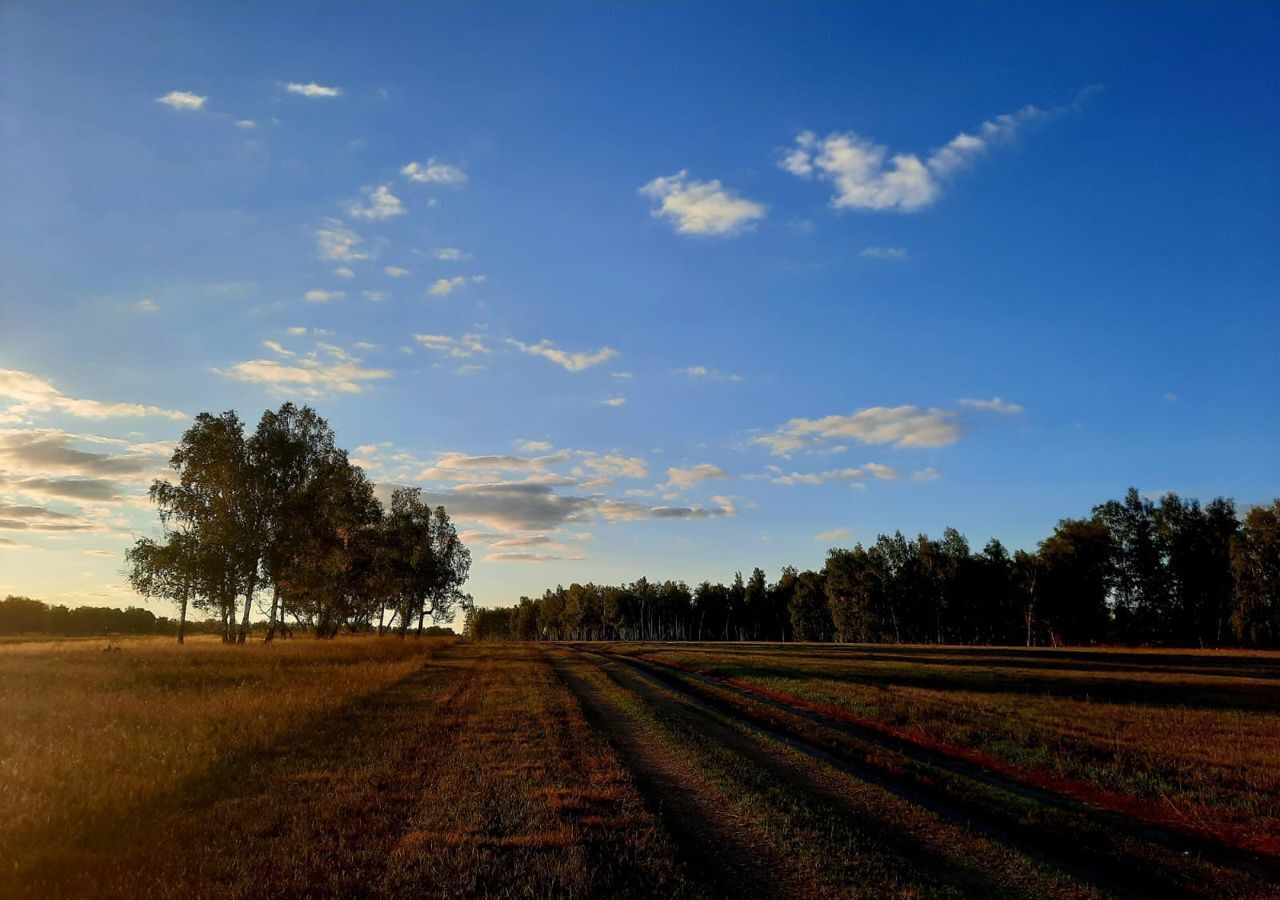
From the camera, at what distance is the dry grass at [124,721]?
11.0m

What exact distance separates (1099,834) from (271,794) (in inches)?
584

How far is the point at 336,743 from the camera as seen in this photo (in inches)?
680

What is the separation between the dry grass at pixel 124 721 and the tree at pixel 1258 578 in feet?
331

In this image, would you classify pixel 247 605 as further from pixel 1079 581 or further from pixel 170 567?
pixel 1079 581

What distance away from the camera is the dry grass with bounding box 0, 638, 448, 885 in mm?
11016

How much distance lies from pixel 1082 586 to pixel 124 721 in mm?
119891

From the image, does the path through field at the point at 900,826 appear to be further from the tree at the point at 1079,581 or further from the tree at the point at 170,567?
the tree at the point at 1079,581

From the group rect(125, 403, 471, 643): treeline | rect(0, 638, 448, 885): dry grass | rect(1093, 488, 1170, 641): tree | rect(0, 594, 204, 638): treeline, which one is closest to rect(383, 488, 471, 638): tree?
rect(125, 403, 471, 643): treeline

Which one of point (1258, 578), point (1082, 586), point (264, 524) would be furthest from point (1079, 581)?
point (264, 524)

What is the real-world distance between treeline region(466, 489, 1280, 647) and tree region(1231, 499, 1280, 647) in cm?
13

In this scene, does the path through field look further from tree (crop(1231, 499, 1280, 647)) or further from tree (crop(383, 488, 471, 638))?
tree (crop(1231, 499, 1280, 647))

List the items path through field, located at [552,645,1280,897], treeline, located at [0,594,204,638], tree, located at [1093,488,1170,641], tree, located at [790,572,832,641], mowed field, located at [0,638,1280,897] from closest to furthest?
1. mowed field, located at [0,638,1280,897]
2. path through field, located at [552,645,1280,897]
3. tree, located at [1093,488,1170,641]
4. treeline, located at [0,594,204,638]
5. tree, located at [790,572,832,641]

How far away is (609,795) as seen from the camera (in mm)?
12773

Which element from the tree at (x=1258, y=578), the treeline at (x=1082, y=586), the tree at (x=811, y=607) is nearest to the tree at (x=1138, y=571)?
the treeline at (x=1082, y=586)
